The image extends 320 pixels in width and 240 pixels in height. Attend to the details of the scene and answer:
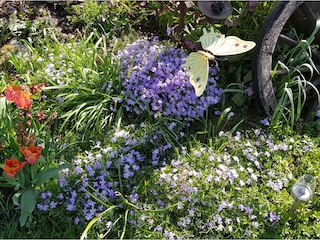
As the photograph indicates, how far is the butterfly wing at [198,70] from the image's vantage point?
2.49 meters

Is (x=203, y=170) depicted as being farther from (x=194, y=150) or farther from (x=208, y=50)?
(x=208, y=50)

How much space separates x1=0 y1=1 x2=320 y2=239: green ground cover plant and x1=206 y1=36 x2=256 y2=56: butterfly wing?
336 millimetres

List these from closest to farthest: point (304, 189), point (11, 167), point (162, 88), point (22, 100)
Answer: point (11, 167) < point (22, 100) < point (304, 189) < point (162, 88)

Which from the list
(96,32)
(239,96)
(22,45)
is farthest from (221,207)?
(22,45)

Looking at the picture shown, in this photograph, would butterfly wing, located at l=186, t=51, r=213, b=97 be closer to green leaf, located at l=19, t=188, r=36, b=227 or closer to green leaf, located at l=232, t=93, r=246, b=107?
green leaf, located at l=232, t=93, r=246, b=107

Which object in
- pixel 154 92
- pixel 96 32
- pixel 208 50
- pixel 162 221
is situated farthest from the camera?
pixel 96 32

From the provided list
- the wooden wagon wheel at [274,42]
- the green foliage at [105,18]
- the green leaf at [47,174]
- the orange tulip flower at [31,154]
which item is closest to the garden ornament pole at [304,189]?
Result: the wooden wagon wheel at [274,42]

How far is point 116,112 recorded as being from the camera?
9.52ft

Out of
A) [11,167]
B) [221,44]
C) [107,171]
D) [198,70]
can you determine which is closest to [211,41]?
[221,44]

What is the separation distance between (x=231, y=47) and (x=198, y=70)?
0.84ft

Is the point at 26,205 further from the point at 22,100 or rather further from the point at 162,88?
the point at 162,88

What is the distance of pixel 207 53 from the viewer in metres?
2.57

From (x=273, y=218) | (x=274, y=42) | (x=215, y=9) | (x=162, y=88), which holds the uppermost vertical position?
(x=215, y=9)

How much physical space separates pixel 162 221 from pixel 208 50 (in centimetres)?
103
